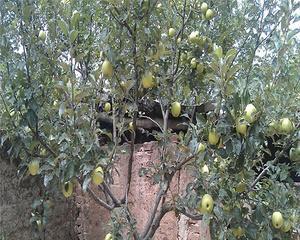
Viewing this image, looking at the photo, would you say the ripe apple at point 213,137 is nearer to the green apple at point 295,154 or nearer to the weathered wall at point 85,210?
the green apple at point 295,154

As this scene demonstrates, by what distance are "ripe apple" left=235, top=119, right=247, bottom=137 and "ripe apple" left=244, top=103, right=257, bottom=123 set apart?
33mm

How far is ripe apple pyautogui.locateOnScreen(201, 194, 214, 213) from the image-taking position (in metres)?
1.97

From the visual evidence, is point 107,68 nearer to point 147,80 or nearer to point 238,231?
point 147,80

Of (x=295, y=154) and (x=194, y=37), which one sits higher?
(x=194, y=37)

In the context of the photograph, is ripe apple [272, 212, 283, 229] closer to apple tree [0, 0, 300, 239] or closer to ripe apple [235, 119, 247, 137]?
apple tree [0, 0, 300, 239]

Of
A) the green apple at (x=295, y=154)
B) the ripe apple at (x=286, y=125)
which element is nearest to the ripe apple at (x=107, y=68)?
the ripe apple at (x=286, y=125)

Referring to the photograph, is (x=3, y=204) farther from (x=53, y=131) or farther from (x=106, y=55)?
(x=106, y=55)

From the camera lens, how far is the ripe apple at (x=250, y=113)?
1818mm

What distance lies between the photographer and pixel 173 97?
2.54 meters

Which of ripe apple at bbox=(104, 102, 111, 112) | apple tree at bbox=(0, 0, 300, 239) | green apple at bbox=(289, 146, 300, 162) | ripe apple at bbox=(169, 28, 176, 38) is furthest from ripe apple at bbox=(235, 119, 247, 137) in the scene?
ripe apple at bbox=(104, 102, 111, 112)

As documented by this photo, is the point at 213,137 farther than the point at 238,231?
No

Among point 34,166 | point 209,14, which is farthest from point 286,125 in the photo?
point 34,166

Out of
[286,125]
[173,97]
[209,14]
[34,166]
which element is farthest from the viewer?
[173,97]

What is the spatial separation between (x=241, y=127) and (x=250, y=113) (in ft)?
0.26
